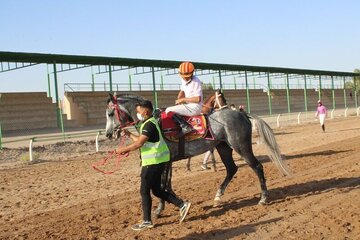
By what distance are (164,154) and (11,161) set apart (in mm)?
11784

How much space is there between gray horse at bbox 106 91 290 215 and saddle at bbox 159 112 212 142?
3.9 inches

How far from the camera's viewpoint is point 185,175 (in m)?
11.9

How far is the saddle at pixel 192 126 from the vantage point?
24.0 ft

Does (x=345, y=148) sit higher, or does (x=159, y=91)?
(x=159, y=91)

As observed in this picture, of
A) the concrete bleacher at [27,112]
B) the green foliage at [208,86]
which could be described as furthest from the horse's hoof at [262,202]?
the green foliage at [208,86]

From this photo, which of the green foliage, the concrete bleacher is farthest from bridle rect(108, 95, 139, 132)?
the green foliage

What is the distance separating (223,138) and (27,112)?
978 inches

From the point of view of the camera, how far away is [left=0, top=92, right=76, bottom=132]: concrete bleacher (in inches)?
1124

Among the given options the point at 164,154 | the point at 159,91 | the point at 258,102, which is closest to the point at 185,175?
the point at 164,154

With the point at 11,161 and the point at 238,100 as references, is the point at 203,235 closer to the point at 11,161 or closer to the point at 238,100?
the point at 11,161

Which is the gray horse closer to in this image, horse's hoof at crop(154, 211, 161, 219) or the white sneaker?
horse's hoof at crop(154, 211, 161, 219)

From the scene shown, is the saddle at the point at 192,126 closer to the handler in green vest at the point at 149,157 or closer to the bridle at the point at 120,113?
the bridle at the point at 120,113

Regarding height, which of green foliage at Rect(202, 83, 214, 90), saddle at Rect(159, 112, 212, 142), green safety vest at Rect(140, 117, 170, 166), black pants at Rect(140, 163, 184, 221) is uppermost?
green foliage at Rect(202, 83, 214, 90)

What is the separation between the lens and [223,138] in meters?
7.95
